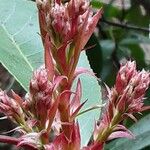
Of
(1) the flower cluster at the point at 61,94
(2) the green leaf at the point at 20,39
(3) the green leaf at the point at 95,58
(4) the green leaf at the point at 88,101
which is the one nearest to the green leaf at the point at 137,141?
(4) the green leaf at the point at 88,101

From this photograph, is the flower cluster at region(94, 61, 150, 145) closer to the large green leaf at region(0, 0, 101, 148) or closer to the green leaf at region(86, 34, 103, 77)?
the large green leaf at region(0, 0, 101, 148)

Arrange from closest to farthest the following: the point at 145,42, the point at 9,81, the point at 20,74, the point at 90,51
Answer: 1. the point at 20,74
2. the point at 9,81
3. the point at 90,51
4. the point at 145,42

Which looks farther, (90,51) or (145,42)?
(145,42)

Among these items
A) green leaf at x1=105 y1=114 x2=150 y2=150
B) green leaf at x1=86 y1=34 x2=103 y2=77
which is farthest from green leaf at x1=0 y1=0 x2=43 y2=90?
green leaf at x1=86 y1=34 x2=103 y2=77

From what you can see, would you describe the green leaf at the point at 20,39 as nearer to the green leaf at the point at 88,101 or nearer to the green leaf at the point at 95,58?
the green leaf at the point at 88,101

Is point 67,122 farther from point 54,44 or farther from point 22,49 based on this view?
point 22,49

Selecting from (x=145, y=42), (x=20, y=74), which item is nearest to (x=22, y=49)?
(x=20, y=74)
